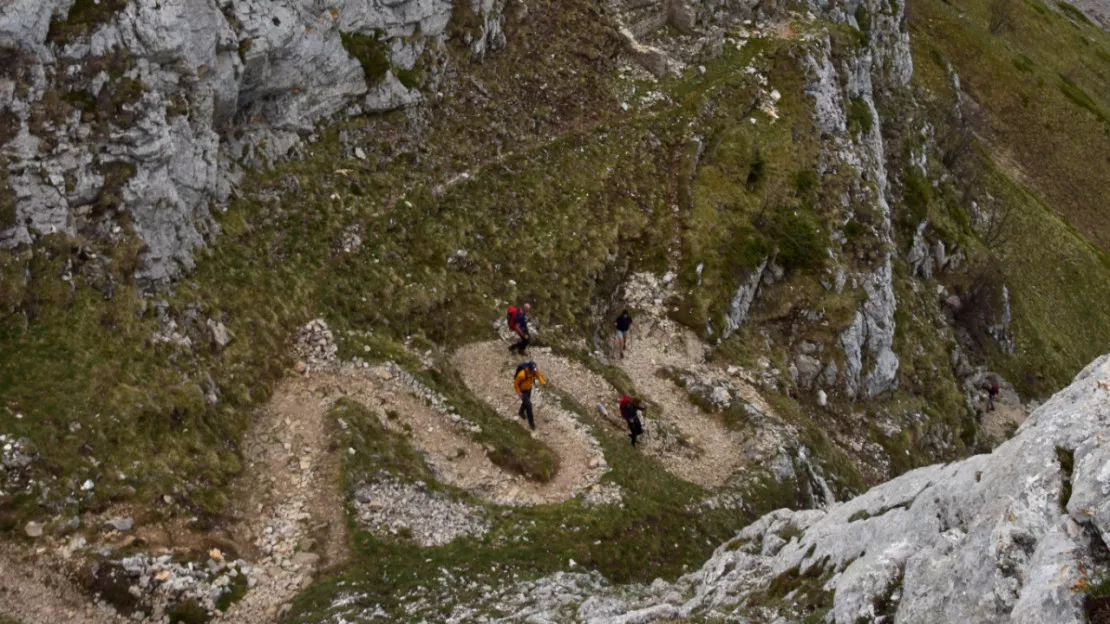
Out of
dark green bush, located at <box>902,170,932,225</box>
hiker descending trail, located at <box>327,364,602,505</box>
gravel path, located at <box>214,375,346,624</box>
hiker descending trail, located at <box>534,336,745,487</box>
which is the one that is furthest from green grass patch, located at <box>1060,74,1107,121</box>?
gravel path, located at <box>214,375,346,624</box>

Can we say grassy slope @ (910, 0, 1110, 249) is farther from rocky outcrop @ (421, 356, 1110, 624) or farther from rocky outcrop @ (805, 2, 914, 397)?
rocky outcrop @ (421, 356, 1110, 624)

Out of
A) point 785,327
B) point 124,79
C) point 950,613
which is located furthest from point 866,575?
point 785,327

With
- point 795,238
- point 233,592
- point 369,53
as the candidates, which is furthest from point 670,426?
point 369,53

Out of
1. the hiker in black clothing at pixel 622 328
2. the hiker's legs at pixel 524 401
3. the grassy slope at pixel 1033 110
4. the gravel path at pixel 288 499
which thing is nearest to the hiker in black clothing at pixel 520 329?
the hiker's legs at pixel 524 401

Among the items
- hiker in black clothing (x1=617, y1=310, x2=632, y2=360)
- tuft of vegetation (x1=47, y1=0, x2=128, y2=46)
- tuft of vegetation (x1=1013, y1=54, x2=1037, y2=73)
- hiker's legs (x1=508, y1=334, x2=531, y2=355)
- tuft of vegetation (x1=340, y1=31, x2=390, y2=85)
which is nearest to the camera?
tuft of vegetation (x1=47, y1=0, x2=128, y2=46)

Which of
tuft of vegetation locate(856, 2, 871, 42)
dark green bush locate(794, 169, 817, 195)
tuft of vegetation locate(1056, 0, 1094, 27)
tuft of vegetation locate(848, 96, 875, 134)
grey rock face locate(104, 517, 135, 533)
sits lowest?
grey rock face locate(104, 517, 135, 533)

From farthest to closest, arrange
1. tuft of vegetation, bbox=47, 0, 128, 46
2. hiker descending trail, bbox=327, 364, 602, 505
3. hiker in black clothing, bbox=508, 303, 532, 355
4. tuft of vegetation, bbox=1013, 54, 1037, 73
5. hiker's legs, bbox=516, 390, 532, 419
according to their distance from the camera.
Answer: tuft of vegetation, bbox=1013, 54, 1037, 73
hiker in black clothing, bbox=508, 303, 532, 355
hiker's legs, bbox=516, 390, 532, 419
hiker descending trail, bbox=327, 364, 602, 505
tuft of vegetation, bbox=47, 0, 128, 46

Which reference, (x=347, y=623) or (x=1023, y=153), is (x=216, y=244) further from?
(x=1023, y=153)
